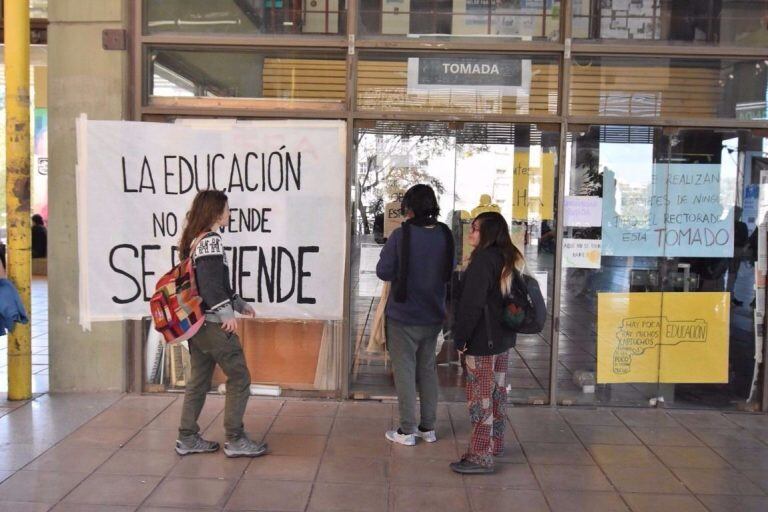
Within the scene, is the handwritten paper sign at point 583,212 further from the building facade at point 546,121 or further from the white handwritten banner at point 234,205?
the white handwritten banner at point 234,205

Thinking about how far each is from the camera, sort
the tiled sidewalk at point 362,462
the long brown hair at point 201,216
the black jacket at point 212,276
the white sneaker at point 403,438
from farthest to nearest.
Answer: the white sneaker at point 403,438 < the long brown hair at point 201,216 < the black jacket at point 212,276 < the tiled sidewalk at point 362,462

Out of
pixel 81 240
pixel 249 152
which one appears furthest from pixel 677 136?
pixel 81 240

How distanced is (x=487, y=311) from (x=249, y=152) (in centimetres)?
259

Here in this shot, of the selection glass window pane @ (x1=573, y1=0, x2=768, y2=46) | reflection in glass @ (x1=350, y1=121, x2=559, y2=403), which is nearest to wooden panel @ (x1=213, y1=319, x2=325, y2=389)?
reflection in glass @ (x1=350, y1=121, x2=559, y2=403)

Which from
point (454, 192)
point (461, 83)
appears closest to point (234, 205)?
point (454, 192)

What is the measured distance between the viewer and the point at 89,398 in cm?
594

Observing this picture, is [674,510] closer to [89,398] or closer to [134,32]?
[89,398]

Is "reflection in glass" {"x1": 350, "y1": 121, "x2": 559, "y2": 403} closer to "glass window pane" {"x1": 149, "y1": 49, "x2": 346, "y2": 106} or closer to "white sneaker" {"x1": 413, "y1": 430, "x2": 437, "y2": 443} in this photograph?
"glass window pane" {"x1": 149, "y1": 49, "x2": 346, "y2": 106}

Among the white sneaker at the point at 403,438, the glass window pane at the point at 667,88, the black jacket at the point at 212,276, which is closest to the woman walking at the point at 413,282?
the white sneaker at the point at 403,438

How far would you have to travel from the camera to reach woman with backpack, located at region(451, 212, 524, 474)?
14.3 feet

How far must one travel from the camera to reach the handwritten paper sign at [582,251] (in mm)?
6043

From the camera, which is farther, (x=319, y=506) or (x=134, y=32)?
(x=134, y=32)

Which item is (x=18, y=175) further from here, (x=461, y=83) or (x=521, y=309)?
(x=521, y=309)

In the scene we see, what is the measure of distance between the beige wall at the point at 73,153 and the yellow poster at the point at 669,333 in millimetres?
4053
